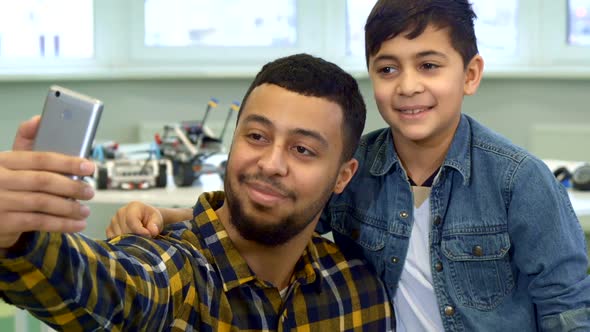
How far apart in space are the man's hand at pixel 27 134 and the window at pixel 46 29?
4.18 m

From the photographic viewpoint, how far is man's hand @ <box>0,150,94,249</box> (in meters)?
0.88

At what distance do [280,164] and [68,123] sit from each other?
514mm

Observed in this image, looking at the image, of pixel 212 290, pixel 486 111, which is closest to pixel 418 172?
pixel 212 290

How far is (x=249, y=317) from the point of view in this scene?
1413mm

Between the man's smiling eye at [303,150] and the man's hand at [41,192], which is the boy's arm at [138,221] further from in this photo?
the man's hand at [41,192]

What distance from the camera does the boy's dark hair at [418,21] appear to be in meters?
1.67

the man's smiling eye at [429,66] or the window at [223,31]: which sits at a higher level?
the window at [223,31]

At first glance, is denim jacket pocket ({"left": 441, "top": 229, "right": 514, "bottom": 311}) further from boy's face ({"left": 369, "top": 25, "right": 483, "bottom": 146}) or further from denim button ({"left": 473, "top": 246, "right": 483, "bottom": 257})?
boy's face ({"left": 369, "top": 25, "right": 483, "bottom": 146})

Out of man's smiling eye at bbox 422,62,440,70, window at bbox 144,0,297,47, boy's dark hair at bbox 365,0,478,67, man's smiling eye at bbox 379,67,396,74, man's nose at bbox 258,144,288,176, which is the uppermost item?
window at bbox 144,0,297,47

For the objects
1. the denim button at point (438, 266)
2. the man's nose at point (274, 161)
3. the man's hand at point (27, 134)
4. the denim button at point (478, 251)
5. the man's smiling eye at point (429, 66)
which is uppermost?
the man's smiling eye at point (429, 66)

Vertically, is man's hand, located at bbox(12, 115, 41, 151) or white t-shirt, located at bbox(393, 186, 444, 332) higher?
man's hand, located at bbox(12, 115, 41, 151)

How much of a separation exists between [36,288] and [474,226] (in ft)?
2.76

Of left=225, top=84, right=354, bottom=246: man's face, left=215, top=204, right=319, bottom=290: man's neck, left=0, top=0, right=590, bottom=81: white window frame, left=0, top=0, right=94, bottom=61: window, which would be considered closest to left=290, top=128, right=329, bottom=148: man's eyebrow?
left=225, top=84, right=354, bottom=246: man's face

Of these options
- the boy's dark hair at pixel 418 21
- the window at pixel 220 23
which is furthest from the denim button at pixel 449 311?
the window at pixel 220 23
